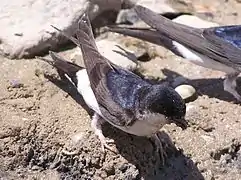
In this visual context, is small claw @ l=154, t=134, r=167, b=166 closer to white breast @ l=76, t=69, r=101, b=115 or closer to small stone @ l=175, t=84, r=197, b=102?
white breast @ l=76, t=69, r=101, b=115

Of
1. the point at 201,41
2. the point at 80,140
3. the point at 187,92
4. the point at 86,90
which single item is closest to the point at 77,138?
the point at 80,140

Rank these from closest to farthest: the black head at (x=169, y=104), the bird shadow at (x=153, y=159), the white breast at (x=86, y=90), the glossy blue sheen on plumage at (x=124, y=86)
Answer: the black head at (x=169, y=104) < the glossy blue sheen on plumage at (x=124, y=86) < the bird shadow at (x=153, y=159) < the white breast at (x=86, y=90)

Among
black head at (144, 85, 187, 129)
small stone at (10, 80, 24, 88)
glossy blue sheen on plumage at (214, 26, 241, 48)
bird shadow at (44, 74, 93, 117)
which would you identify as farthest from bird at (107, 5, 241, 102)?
black head at (144, 85, 187, 129)

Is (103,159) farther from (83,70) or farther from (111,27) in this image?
(111,27)

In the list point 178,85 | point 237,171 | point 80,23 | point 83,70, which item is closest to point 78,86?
point 83,70

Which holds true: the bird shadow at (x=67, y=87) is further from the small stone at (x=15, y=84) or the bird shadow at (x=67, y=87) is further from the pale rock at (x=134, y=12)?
the pale rock at (x=134, y=12)

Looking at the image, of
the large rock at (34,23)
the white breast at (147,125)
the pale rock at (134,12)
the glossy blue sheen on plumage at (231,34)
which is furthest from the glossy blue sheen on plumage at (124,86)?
the pale rock at (134,12)
